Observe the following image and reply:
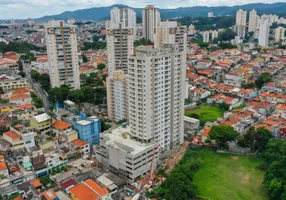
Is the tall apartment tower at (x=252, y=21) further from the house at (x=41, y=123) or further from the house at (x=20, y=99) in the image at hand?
the house at (x=41, y=123)

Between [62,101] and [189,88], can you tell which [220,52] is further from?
[62,101]

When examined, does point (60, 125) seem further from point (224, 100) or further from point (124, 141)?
point (224, 100)

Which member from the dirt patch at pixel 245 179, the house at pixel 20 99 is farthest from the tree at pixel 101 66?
the dirt patch at pixel 245 179

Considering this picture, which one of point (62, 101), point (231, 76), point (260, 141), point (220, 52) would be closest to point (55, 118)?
point (62, 101)

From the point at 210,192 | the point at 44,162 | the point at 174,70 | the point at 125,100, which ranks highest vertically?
the point at 174,70

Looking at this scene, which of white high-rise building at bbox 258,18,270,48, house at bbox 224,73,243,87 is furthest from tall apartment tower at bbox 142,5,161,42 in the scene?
house at bbox 224,73,243,87

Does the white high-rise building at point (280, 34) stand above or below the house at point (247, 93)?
above
